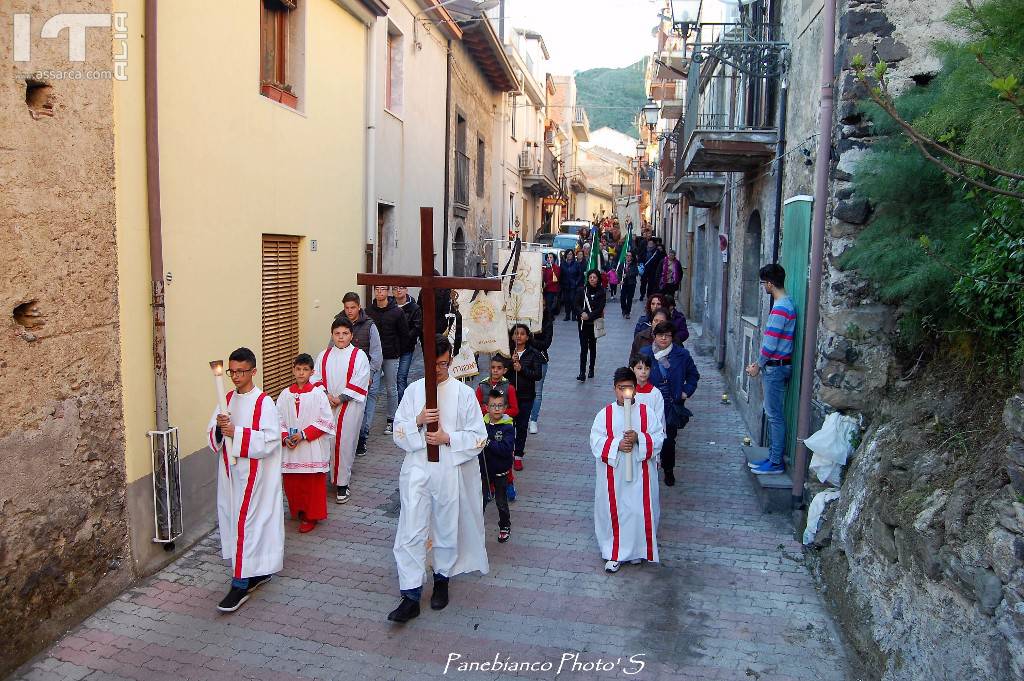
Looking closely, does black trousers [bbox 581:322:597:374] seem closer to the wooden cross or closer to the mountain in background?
the wooden cross

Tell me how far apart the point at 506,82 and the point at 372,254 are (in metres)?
13.0

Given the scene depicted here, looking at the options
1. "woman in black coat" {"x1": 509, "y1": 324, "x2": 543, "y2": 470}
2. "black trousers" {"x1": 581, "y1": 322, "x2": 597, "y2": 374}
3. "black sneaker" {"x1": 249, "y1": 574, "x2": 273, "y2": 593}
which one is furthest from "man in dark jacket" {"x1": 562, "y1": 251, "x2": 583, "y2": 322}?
"black sneaker" {"x1": 249, "y1": 574, "x2": 273, "y2": 593}

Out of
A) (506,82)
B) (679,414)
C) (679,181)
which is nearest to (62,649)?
(679,414)

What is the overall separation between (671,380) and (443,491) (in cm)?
337

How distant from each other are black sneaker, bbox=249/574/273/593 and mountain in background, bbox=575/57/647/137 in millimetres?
81223

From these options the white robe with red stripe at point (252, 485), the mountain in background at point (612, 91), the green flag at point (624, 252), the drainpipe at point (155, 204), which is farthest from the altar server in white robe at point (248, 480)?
the mountain in background at point (612, 91)

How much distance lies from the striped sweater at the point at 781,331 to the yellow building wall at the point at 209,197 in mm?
4807

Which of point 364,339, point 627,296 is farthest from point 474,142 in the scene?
point 364,339

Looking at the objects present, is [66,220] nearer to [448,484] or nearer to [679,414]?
[448,484]

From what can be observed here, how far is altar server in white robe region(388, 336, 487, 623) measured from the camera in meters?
5.40

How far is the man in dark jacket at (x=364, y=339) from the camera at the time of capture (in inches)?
347

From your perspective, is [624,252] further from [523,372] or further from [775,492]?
[775,492]

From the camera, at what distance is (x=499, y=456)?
6.67 m

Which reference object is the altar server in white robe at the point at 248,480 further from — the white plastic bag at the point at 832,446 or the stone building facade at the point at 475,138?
the stone building facade at the point at 475,138
